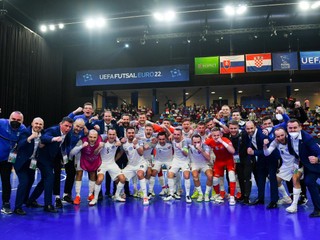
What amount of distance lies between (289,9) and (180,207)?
12.8 m

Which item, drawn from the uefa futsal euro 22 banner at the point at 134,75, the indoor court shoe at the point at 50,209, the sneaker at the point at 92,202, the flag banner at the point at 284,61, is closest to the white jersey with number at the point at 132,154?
the sneaker at the point at 92,202

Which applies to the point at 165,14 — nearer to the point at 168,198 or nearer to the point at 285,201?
the point at 168,198

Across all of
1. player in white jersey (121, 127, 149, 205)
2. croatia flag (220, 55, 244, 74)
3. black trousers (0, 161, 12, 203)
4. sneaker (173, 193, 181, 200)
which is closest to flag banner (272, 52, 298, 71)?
croatia flag (220, 55, 244, 74)

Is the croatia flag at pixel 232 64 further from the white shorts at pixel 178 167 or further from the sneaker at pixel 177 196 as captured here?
the sneaker at pixel 177 196

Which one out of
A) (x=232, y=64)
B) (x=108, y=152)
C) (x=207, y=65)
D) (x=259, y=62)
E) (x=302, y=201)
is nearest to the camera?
(x=302, y=201)

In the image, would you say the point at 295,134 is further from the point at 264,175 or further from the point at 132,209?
the point at 132,209

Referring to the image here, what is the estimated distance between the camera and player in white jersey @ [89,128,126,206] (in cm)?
519

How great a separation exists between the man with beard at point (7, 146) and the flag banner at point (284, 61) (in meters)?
15.4

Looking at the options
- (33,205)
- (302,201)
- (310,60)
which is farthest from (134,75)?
(302,201)

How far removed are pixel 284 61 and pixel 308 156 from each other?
44.0ft

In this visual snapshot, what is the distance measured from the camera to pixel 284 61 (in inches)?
623

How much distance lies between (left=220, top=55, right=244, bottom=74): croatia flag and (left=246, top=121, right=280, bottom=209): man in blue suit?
11.7 metres

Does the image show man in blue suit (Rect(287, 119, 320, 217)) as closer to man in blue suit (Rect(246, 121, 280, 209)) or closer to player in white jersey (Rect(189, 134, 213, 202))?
man in blue suit (Rect(246, 121, 280, 209))

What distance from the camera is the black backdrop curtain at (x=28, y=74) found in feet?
46.4
